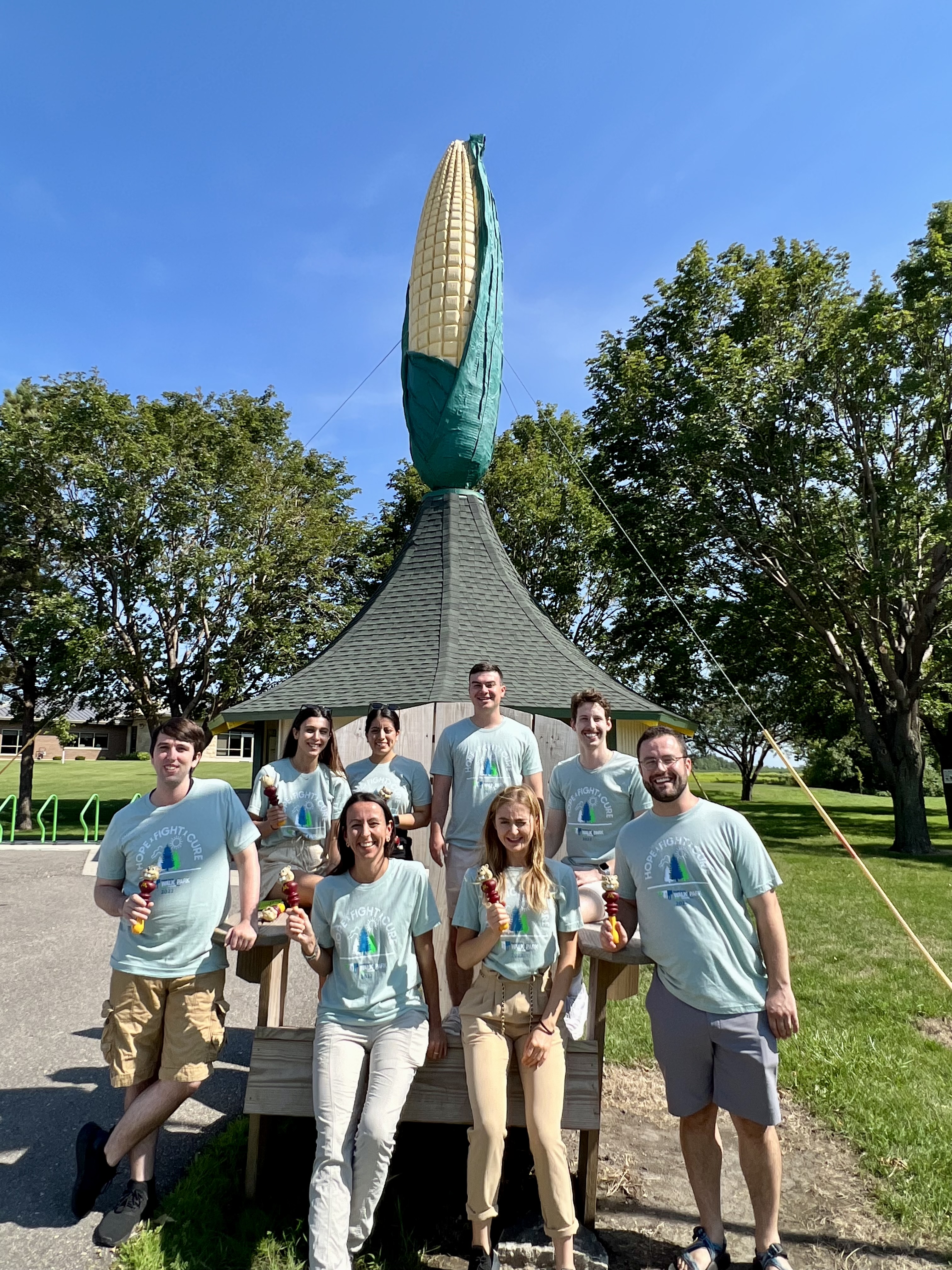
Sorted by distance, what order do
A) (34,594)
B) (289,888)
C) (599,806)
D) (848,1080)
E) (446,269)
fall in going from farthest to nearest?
(34,594), (446,269), (848,1080), (599,806), (289,888)

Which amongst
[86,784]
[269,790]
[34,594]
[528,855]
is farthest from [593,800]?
[86,784]

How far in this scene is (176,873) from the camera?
10.8ft

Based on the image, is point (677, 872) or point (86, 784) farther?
point (86, 784)

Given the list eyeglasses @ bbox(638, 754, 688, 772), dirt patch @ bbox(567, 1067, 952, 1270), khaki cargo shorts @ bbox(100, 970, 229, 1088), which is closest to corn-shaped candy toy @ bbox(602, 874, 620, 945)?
eyeglasses @ bbox(638, 754, 688, 772)

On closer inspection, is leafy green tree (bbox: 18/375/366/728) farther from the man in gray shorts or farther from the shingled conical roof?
the man in gray shorts

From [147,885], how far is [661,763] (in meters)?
1.93

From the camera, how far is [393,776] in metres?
4.35

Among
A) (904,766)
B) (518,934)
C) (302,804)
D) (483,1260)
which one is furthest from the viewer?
(904,766)

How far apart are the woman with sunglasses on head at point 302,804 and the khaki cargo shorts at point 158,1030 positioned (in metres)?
0.82

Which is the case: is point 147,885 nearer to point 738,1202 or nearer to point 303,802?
point 303,802

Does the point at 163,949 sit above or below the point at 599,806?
below

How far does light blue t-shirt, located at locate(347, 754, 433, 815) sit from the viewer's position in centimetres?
430

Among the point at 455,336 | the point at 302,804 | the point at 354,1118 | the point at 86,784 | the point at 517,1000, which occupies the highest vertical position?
the point at 455,336

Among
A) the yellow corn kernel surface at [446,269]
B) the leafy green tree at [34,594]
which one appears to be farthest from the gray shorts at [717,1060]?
the leafy green tree at [34,594]
